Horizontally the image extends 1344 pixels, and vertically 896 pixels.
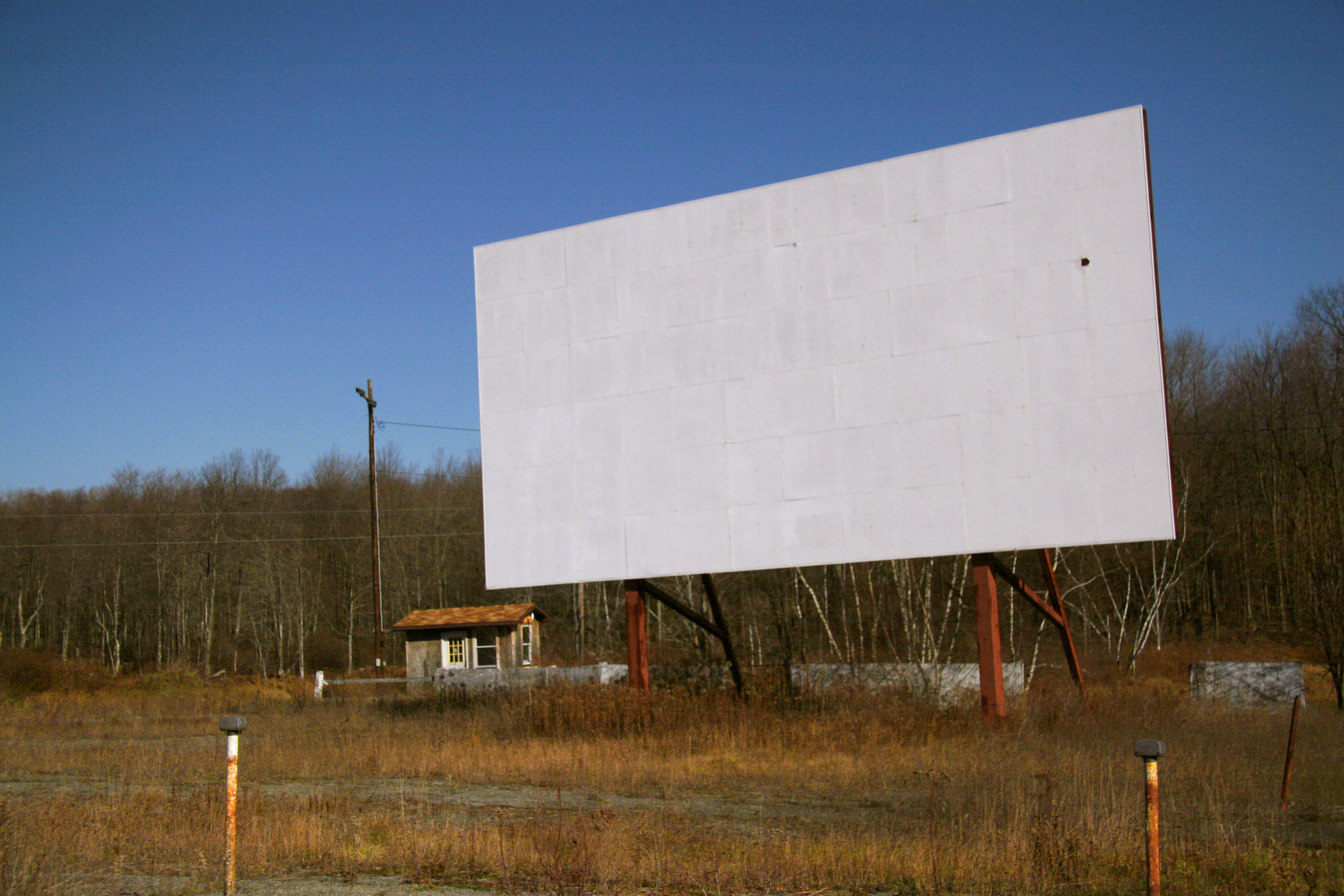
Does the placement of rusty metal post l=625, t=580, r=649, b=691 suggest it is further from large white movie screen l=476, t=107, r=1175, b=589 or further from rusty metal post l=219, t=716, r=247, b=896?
rusty metal post l=219, t=716, r=247, b=896

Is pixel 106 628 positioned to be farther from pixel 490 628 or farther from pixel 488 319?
pixel 488 319

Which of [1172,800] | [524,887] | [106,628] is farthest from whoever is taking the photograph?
[106,628]

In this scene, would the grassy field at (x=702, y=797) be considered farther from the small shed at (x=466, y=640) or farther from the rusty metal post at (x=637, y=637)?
the small shed at (x=466, y=640)

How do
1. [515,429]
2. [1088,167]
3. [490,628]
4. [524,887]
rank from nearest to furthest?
[524,887] → [1088,167] → [515,429] → [490,628]

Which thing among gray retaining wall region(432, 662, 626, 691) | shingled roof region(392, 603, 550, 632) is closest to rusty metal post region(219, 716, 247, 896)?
gray retaining wall region(432, 662, 626, 691)

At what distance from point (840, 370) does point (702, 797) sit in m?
7.52

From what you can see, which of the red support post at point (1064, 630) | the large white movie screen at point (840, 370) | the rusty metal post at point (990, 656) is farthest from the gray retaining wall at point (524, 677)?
the red support post at point (1064, 630)

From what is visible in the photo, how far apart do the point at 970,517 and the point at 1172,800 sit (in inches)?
238

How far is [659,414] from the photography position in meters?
18.0

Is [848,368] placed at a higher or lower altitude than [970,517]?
higher

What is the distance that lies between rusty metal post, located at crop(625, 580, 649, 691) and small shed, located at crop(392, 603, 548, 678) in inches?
793

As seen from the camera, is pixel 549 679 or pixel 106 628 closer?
pixel 549 679

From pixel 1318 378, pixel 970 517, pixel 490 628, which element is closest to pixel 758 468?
pixel 970 517

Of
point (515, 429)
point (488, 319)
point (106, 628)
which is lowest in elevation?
point (106, 628)
